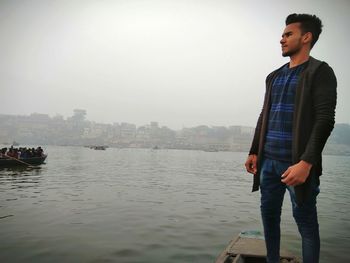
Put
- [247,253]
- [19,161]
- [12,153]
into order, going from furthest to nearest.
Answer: [12,153], [19,161], [247,253]

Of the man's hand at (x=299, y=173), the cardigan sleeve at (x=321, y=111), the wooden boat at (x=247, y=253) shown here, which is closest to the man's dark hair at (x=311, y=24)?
the cardigan sleeve at (x=321, y=111)

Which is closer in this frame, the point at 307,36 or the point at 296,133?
the point at 296,133

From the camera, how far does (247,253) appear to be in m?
5.03

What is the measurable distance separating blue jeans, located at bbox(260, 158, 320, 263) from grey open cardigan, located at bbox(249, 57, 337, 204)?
175 millimetres

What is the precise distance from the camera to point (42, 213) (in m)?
11.6

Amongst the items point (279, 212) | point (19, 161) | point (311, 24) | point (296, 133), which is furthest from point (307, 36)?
point (19, 161)

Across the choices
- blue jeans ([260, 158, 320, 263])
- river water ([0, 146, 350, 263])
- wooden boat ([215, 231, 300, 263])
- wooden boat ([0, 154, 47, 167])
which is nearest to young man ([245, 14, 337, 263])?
blue jeans ([260, 158, 320, 263])

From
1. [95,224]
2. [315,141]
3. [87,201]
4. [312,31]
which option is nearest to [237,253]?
[315,141]

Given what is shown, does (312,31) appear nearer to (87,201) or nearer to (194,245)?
(194,245)

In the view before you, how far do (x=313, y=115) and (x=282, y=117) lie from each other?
1.24 feet

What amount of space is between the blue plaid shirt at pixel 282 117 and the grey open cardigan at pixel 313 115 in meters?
0.15

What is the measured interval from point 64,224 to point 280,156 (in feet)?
29.0

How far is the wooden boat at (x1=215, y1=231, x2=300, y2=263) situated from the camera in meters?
4.82

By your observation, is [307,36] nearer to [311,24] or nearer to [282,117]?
[311,24]
